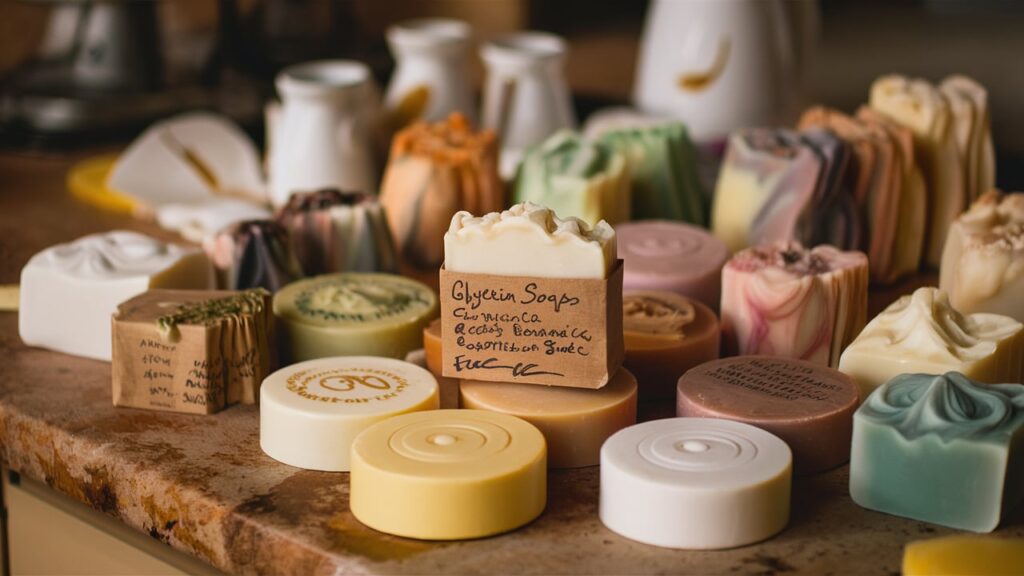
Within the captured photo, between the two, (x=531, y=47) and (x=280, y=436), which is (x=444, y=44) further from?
(x=280, y=436)

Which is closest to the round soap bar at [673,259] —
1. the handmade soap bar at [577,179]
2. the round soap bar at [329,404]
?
the handmade soap bar at [577,179]

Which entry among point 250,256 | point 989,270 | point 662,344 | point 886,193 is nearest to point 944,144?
point 886,193

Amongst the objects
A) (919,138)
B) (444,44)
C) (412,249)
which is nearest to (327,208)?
(412,249)

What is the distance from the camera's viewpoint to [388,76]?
85.5 inches

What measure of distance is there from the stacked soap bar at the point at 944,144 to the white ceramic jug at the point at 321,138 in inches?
25.4

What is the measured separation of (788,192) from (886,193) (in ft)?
0.38

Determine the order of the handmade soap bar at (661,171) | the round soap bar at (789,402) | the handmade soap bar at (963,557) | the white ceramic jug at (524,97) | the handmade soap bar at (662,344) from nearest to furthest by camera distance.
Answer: the handmade soap bar at (963,557)
the round soap bar at (789,402)
the handmade soap bar at (662,344)
the handmade soap bar at (661,171)
the white ceramic jug at (524,97)

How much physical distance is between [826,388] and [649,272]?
271 millimetres

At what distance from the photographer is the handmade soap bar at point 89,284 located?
113 centimetres

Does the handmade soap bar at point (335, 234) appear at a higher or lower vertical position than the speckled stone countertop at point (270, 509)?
higher

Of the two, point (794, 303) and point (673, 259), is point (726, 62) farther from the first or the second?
point (794, 303)

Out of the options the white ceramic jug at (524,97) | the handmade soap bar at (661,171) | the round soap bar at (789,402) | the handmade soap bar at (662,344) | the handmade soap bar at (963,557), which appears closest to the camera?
the handmade soap bar at (963,557)

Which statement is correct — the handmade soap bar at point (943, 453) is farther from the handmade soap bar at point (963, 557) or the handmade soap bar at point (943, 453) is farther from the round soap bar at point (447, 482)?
the round soap bar at point (447, 482)

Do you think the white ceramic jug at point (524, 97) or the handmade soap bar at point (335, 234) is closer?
the handmade soap bar at point (335, 234)
